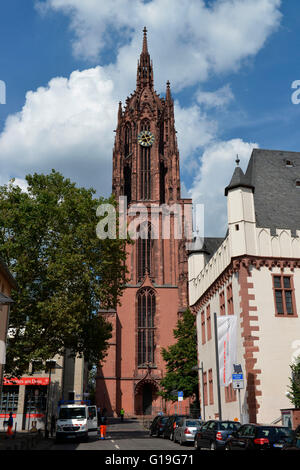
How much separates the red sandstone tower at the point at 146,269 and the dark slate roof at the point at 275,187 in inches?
1461

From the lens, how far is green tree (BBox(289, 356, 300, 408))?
78.7ft

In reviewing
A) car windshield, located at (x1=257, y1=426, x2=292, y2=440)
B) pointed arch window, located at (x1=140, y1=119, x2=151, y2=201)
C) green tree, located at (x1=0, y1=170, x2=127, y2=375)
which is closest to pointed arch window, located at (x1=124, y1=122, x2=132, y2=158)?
pointed arch window, located at (x1=140, y1=119, x2=151, y2=201)

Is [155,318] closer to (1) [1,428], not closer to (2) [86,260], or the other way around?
(1) [1,428]

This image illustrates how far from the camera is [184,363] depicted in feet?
158

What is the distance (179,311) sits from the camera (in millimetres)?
68750

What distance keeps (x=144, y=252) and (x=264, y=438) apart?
58.5 m

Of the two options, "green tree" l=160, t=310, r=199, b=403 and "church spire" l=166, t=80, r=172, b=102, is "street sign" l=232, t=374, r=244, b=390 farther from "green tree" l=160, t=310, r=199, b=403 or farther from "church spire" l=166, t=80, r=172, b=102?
"church spire" l=166, t=80, r=172, b=102

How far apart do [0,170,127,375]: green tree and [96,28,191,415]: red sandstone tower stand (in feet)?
117

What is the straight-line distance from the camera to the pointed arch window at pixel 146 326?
6750 cm

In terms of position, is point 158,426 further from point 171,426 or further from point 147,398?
point 147,398

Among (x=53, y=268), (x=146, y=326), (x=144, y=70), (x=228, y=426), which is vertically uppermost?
(x=144, y=70)

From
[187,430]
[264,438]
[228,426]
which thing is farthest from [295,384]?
[264,438]

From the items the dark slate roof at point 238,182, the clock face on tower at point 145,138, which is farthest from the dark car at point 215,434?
the clock face on tower at point 145,138
